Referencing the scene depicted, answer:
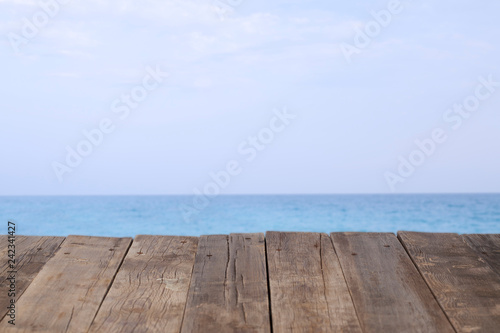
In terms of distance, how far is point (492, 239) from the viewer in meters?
1.93

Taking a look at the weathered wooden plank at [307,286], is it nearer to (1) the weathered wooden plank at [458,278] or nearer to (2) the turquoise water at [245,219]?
(1) the weathered wooden plank at [458,278]

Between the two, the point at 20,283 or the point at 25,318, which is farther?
the point at 20,283

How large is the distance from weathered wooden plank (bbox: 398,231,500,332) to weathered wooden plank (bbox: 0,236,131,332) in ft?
3.39

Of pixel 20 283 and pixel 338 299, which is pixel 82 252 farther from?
pixel 338 299

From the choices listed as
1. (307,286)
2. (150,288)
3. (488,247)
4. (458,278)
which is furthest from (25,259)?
(488,247)

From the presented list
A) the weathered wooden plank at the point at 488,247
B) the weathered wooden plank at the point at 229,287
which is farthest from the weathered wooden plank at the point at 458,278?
the weathered wooden plank at the point at 229,287

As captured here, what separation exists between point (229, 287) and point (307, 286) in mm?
247

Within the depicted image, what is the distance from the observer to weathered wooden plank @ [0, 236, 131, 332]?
1301 mm

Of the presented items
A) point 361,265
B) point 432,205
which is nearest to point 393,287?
point 361,265

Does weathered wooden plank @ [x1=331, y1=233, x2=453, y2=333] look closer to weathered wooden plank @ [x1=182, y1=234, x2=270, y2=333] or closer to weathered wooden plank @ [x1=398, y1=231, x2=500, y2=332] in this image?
weathered wooden plank @ [x1=398, y1=231, x2=500, y2=332]

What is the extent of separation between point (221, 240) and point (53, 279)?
25.1 inches

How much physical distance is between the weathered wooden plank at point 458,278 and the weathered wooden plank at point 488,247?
3 centimetres

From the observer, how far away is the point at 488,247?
6.06 feet

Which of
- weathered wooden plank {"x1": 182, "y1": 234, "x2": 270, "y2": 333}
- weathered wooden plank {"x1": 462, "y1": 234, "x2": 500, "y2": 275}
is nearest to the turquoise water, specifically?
weathered wooden plank {"x1": 462, "y1": 234, "x2": 500, "y2": 275}
